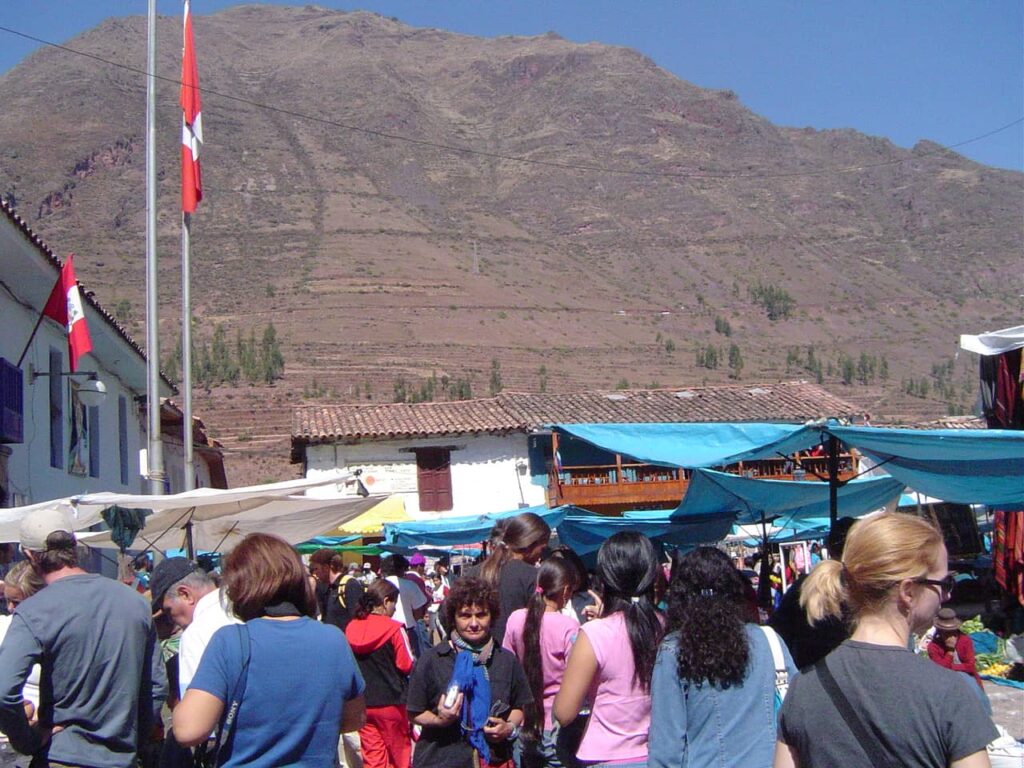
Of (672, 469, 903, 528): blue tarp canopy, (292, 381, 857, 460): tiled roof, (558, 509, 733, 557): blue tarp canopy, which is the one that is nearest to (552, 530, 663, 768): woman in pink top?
(672, 469, 903, 528): blue tarp canopy

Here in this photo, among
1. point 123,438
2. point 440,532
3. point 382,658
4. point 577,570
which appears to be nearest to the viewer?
point 577,570

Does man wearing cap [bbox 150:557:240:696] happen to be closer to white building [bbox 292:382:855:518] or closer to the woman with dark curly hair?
the woman with dark curly hair

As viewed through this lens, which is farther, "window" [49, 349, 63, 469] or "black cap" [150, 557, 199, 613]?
"window" [49, 349, 63, 469]

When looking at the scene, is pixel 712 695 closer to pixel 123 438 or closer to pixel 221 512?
pixel 221 512

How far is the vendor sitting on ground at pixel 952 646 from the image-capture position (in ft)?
27.6

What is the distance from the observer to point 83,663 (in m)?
4.15

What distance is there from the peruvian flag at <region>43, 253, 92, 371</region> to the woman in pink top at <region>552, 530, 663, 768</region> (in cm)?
1060

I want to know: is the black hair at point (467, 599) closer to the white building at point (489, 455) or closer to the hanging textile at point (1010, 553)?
the hanging textile at point (1010, 553)

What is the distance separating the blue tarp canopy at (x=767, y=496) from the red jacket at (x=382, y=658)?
3.54 m

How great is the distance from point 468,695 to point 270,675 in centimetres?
148

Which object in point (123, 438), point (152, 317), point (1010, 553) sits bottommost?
point (1010, 553)

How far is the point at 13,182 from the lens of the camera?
5709 inches

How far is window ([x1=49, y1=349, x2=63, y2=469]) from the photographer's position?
16594 mm

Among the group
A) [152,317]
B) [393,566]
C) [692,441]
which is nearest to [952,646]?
[692,441]
